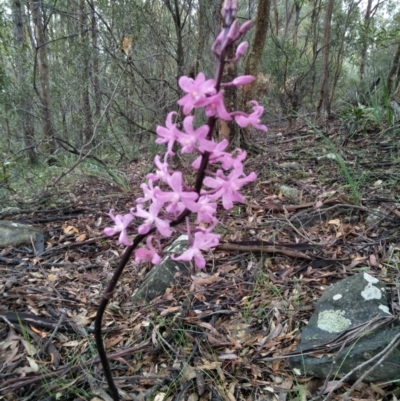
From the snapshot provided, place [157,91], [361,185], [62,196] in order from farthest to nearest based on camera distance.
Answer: [157,91] < [62,196] < [361,185]

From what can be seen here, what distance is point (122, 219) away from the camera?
1.22 metres

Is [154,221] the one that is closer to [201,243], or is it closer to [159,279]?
[201,243]

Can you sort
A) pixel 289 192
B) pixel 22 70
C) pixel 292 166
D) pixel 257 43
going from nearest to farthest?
pixel 289 192, pixel 292 166, pixel 257 43, pixel 22 70

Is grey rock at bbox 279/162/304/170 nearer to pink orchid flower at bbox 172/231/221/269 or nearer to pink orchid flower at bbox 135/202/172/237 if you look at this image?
pink orchid flower at bbox 172/231/221/269

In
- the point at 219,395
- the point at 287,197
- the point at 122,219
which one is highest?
the point at 122,219

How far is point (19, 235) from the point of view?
3.38 metres

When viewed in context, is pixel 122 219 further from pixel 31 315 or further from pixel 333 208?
pixel 333 208

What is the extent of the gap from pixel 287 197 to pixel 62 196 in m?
2.94

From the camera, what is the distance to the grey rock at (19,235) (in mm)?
3327

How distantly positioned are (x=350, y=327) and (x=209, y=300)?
2.97 feet

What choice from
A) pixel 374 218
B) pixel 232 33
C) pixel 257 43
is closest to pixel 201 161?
pixel 232 33

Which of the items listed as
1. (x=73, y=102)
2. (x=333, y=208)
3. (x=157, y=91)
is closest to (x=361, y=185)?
(x=333, y=208)

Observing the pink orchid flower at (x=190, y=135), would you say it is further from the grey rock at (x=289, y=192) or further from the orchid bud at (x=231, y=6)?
the grey rock at (x=289, y=192)

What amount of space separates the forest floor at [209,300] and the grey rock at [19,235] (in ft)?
0.39
